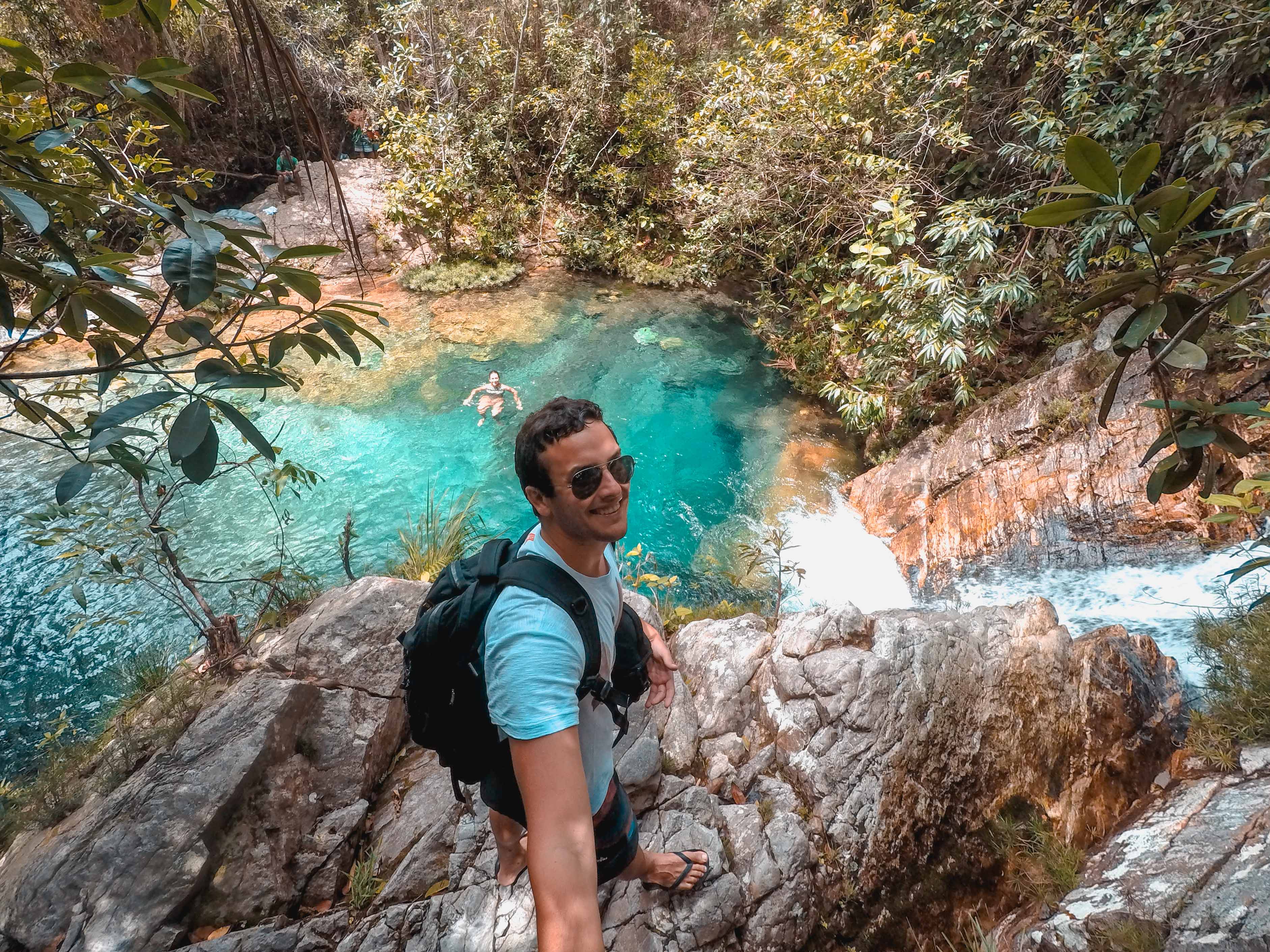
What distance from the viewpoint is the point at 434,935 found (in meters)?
2.17

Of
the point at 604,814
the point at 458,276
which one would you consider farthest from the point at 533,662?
the point at 458,276

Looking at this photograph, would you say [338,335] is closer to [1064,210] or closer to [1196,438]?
[1064,210]

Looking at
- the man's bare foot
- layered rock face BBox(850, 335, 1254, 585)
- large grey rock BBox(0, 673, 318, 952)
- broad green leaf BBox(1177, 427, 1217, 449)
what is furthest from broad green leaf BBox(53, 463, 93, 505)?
layered rock face BBox(850, 335, 1254, 585)

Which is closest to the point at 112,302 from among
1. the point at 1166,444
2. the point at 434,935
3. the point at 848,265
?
the point at 434,935

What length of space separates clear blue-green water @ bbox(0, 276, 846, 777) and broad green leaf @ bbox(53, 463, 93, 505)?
3.91 m

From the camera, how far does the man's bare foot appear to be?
7.13ft

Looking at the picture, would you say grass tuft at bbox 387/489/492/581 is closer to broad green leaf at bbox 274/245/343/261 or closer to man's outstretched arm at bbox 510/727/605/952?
broad green leaf at bbox 274/245/343/261

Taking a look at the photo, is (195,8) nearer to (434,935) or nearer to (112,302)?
(112,302)

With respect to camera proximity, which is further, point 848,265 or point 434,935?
point 848,265

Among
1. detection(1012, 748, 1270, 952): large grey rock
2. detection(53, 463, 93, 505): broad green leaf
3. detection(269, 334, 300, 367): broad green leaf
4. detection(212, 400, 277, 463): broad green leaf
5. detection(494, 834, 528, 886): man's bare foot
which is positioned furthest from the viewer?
detection(494, 834, 528, 886): man's bare foot

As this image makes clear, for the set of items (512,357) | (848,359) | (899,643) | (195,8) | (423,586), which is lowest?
(899,643)

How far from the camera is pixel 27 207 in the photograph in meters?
1.04

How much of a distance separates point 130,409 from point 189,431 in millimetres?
117

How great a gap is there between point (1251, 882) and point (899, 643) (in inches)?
56.1
